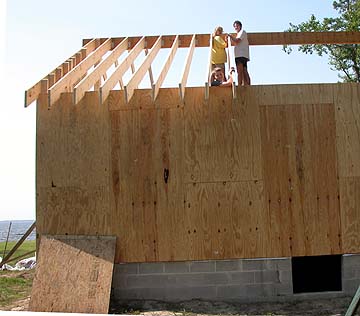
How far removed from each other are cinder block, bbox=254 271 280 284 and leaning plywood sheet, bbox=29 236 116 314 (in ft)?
7.08

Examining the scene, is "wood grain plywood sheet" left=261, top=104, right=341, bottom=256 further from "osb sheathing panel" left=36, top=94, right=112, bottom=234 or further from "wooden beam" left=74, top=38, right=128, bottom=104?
"wooden beam" left=74, top=38, right=128, bottom=104

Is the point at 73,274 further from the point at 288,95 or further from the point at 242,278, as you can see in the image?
the point at 288,95

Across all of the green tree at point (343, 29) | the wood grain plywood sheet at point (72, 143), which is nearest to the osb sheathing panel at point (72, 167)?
the wood grain plywood sheet at point (72, 143)

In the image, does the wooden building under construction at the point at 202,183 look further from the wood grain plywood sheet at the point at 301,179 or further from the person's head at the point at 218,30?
the person's head at the point at 218,30

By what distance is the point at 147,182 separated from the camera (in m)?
6.05

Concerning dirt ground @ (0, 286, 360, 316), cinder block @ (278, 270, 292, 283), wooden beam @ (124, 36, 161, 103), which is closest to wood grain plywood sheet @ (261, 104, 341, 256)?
cinder block @ (278, 270, 292, 283)

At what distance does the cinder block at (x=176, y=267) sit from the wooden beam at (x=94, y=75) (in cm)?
273

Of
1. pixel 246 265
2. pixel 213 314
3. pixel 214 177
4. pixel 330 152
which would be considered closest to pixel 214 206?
pixel 214 177

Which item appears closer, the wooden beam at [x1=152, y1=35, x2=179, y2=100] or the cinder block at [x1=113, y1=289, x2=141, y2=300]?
the wooden beam at [x1=152, y1=35, x2=179, y2=100]

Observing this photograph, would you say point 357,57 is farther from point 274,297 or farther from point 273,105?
point 274,297

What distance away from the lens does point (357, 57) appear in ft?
62.8

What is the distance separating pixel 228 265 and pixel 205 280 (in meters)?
0.41

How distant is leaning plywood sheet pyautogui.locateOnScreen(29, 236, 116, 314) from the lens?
539 cm

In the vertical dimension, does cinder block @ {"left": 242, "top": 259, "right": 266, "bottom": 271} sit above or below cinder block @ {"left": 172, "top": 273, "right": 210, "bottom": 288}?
above
